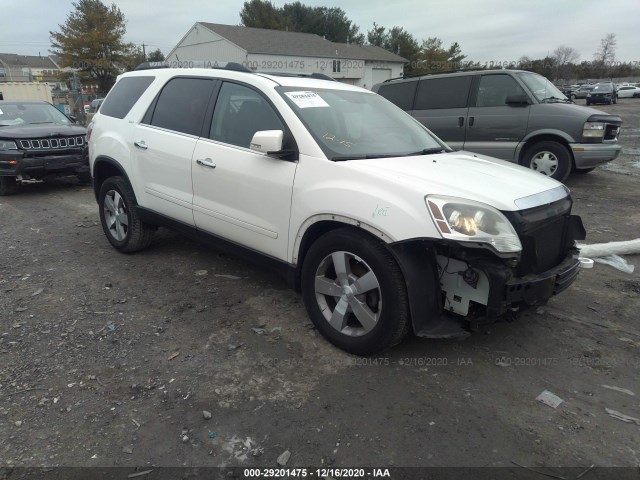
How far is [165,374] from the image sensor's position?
118 inches

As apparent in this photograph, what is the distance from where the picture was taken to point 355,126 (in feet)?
12.0

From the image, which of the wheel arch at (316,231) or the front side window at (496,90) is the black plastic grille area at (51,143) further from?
the front side window at (496,90)

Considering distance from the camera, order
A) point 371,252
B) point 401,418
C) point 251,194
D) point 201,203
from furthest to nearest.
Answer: point 201,203 → point 251,194 → point 371,252 → point 401,418

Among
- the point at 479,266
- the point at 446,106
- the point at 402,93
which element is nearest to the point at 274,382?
the point at 479,266

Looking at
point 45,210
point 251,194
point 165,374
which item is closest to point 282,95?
point 251,194

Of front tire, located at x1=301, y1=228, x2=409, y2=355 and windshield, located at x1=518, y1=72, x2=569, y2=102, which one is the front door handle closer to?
front tire, located at x1=301, y1=228, x2=409, y2=355

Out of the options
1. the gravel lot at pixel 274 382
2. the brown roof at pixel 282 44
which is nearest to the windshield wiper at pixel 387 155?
the gravel lot at pixel 274 382

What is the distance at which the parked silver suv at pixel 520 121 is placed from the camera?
7.59 meters

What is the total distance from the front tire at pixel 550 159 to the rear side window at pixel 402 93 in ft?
8.57

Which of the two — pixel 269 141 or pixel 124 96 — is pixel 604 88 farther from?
pixel 269 141

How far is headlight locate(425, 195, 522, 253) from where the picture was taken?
2.62 metres

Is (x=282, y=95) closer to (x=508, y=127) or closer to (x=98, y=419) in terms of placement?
(x=98, y=419)

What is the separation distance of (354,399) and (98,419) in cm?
145

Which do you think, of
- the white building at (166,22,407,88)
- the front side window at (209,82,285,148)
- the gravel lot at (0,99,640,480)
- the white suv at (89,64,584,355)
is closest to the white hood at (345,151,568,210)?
the white suv at (89,64,584,355)
